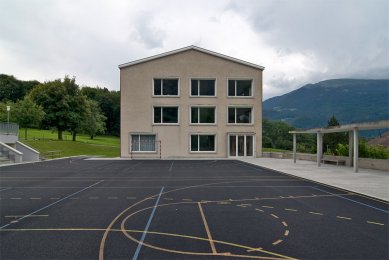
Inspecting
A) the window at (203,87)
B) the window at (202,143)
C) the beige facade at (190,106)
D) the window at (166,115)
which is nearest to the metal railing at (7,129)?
the beige facade at (190,106)

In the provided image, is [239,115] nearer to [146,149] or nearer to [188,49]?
[188,49]

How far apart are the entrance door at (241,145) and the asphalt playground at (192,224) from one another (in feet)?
87.1

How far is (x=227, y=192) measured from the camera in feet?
49.5

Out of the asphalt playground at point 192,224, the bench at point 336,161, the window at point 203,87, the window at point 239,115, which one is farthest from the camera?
the window at point 239,115

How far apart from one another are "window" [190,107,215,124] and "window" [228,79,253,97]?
3121 millimetres

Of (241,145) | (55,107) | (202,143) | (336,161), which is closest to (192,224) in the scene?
(336,161)

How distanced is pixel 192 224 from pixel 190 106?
3336 centimetres

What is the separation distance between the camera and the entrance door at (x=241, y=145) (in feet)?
140

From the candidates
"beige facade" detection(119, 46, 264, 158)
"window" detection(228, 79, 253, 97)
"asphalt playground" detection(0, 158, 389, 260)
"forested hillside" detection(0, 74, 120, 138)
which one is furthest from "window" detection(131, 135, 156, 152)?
"asphalt playground" detection(0, 158, 389, 260)

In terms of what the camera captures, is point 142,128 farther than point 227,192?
Yes

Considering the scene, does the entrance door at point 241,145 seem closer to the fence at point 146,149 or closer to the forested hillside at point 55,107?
the fence at point 146,149

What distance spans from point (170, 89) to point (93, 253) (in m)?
36.4

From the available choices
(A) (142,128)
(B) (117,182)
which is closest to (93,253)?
(B) (117,182)

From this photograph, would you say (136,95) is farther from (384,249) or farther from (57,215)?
(384,249)
